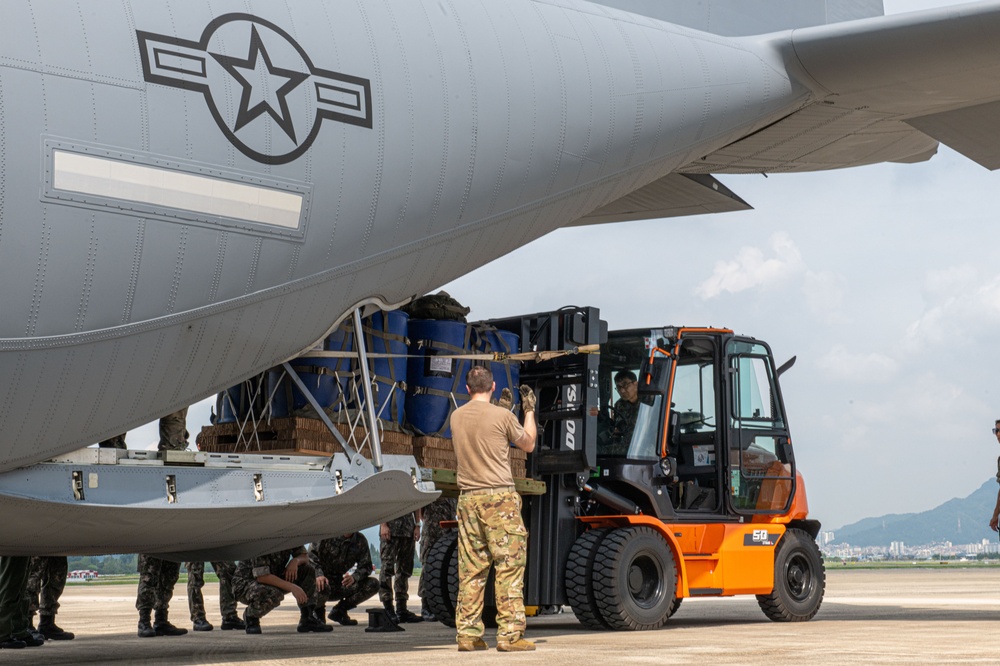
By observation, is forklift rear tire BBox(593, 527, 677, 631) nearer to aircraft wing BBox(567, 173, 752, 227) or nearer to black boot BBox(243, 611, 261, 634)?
black boot BBox(243, 611, 261, 634)

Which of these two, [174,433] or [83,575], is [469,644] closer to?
[174,433]

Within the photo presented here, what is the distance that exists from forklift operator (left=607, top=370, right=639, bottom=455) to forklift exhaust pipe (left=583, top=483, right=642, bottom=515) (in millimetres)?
362

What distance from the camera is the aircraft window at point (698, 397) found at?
1070 centimetres

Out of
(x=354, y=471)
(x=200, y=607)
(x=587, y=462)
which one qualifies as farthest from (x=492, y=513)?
(x=200, y=607)

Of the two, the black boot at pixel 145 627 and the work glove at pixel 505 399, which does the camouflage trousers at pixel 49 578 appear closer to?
the black boot at pixel 145 627

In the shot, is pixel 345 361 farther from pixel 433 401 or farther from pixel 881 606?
pixel 881 606

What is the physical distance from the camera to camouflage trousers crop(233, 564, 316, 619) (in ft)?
30.9

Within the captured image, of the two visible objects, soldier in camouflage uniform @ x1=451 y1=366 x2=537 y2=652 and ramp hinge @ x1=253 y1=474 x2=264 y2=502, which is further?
soldier in camouflage uniform @ x1=451 y1=366 x2=537 y2=652

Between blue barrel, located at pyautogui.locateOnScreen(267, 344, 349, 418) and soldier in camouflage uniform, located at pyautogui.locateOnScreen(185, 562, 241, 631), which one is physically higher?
blue barrel, located at pyautogui.locateOnScreen(267, 344, 349, 418)

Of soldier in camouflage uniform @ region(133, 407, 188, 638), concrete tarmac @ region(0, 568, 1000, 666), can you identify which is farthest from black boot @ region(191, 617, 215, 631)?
soldier in camouflage uniform @ region(133, 407, 188, 638)

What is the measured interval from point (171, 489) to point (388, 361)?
2.06 meters

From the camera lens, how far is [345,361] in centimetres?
792

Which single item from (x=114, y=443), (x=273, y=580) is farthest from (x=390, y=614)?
(x=114, y=443)

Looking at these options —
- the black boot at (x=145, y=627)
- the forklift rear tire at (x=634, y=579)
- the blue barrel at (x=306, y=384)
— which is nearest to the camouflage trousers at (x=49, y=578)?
the black boot at (x=145, y=627)
